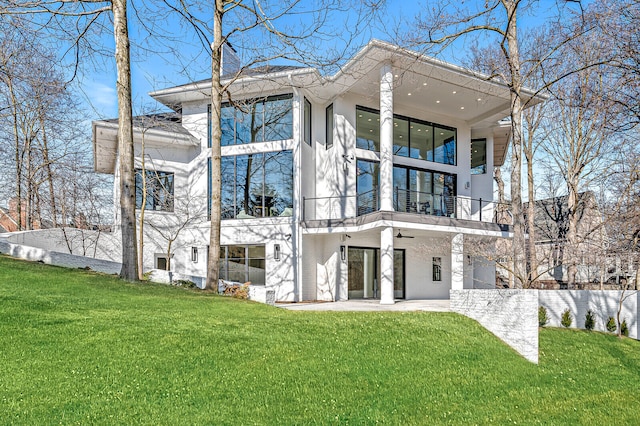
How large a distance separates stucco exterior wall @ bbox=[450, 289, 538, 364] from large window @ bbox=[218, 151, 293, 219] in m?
8.39

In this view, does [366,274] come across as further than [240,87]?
Yes

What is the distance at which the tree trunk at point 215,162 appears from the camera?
12891mm

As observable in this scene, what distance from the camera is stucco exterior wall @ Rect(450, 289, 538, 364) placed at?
8625 millimetres

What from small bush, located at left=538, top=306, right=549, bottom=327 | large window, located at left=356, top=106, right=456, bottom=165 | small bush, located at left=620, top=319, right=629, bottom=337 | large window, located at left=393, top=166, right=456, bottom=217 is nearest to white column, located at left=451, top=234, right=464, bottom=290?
large window, located at left=393, top=166, right=456, bottom=217

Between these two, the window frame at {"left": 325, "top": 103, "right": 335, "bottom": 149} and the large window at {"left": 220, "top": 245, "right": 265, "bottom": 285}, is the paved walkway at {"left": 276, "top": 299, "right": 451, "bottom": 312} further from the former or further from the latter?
the window frame at {"left": 325, "top": 103, "right": 335, "bottom": 149}

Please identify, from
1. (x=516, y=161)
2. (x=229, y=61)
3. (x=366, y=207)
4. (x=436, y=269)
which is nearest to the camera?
(x=516, y=161)

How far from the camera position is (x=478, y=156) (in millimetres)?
21031

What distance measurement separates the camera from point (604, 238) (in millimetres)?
14195

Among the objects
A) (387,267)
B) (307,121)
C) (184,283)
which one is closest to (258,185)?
(307,121)

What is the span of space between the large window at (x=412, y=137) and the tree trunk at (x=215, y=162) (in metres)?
6.15

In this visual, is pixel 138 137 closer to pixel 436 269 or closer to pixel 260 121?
pixel 260 121

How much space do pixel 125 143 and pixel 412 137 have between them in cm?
1154

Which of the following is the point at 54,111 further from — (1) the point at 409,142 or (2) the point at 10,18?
(1) the point at 409,142

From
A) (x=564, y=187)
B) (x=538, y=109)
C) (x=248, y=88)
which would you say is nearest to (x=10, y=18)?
(x=248, y=88)
